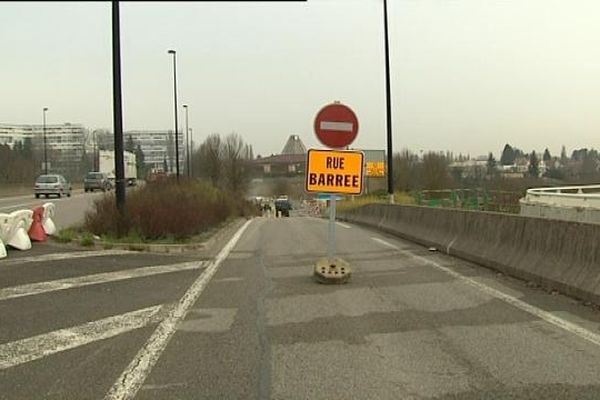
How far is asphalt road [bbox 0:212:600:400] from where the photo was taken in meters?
5.55

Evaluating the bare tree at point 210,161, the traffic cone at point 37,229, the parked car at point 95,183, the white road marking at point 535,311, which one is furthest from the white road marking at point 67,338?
the bare tree at point 210,161

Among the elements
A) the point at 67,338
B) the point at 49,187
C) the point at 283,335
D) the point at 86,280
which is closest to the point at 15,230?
the point at 86,280

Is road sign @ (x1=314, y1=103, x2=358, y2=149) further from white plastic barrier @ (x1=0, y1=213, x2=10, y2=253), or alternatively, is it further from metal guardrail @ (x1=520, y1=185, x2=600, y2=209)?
metal guardrail @ (x1=520, y1=185, x2=600, y2=209)

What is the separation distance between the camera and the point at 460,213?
1510 cm

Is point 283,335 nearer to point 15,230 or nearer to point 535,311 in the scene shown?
point 535,311

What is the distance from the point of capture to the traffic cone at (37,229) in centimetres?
1478

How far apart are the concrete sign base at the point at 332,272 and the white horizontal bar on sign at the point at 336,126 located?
206 cm

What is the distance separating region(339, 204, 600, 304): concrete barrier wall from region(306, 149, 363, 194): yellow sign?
281 centimetres

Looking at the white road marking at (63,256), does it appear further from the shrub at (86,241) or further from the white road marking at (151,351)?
the white road marking at (151,351)

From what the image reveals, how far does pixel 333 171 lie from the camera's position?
1113 centimetres

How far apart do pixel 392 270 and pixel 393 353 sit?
5952 millimetres

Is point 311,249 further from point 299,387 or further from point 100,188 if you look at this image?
point 100,188

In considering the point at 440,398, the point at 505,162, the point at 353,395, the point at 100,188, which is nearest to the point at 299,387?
the point at 353,395

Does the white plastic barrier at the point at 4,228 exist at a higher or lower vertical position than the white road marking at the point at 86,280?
higher
